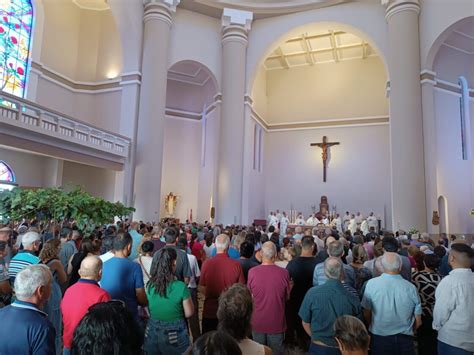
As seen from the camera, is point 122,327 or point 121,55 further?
point 121,55

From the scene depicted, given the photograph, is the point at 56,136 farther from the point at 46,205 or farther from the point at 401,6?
the point at 401,6

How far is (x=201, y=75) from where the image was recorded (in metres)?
20.4

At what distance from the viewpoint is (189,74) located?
66.7 feet

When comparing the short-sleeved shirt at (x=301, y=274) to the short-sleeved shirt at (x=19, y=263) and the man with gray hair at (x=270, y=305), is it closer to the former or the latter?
the man with gray hair at (x=270, y=305)

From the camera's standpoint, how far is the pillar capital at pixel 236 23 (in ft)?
54.8

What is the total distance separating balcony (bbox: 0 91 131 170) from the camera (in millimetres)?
9766

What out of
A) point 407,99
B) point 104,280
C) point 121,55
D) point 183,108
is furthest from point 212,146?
point 104,280

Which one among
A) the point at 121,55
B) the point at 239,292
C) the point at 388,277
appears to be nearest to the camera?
the point at 239,292

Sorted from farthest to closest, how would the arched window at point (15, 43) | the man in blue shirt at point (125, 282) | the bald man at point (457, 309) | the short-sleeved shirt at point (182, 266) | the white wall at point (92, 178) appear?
1. the white wall at point (92, 178)
2. the arched window at point (15, 43)
3. the short-sleeved shirt at point (182, 266)
4. the man in blue shirt at point (125, 282)
5. the bald man at point (457, 309)

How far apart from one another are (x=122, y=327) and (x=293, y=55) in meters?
21.7

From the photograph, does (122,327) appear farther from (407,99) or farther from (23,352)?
(407,99)

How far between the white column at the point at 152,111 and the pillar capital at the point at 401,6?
852 cm

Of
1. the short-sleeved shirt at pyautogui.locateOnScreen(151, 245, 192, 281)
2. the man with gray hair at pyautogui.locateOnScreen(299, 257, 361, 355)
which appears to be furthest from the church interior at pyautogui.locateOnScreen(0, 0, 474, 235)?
the man with gray hair at pyautogui.locateOnScreen(299, 257, 361, 355)

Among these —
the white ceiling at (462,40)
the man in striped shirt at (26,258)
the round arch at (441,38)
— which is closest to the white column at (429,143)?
the round arch at (441,38)
